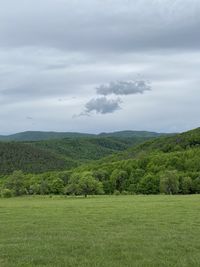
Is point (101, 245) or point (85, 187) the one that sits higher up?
point (101, 245)

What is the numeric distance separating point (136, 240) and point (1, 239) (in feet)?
24.2

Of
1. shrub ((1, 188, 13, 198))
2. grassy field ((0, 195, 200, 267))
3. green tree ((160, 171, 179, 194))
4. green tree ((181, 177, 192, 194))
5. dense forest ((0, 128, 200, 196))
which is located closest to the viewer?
grassy field ((0, 195, 200, 267))

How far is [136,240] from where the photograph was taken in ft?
72.2

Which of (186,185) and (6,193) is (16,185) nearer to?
(6,193)

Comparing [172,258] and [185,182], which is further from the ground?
[172,258]

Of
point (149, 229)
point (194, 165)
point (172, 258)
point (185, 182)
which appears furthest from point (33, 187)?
point (172, 258)

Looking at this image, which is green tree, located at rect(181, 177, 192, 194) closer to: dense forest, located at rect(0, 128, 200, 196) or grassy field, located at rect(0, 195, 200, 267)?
dense forest, located at rect(0, 128, 200, 196)

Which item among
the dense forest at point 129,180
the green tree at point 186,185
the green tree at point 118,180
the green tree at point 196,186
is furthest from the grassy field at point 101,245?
the green tree at point 118,180

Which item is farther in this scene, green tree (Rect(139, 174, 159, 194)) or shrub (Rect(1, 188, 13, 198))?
green tree (Rect(139, 174, 159, 194))

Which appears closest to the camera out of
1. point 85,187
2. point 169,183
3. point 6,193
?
point 6,193

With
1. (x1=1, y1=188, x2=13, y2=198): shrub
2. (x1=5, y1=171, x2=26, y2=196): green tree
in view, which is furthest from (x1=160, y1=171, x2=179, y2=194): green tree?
(x1=1, y1=188, x2=13, y2=198): shrub

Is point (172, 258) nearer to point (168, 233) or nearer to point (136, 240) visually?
point (136, 240)

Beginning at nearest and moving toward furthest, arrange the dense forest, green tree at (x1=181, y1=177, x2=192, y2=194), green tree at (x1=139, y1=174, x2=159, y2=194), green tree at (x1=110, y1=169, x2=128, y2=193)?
the dense forest, green tree at (x1=181, y1=177, x2=192, y2=194), green tree at (x1=139, y1=174, x2=159, y2=194), green tree at (x1=110, y1=169, x2=128, y2=193)

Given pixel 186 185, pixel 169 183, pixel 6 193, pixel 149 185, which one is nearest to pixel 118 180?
pixel 149 185
